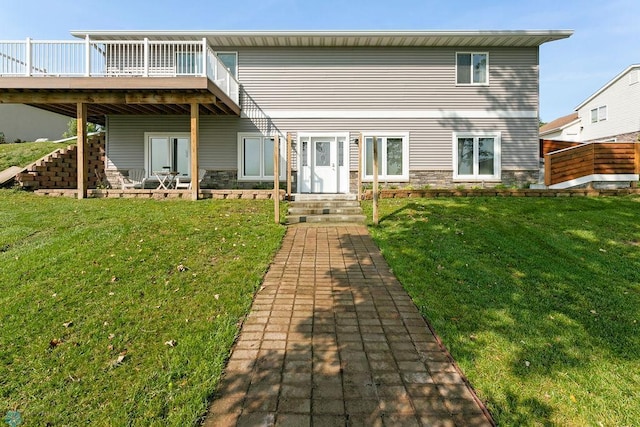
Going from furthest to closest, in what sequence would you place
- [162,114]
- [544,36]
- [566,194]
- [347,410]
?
1. [162,114]
2. [544,36]
3. [566,194]
4. [347,410]

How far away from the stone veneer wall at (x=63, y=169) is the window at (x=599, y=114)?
30.4 m

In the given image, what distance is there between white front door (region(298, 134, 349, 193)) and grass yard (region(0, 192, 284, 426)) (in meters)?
5.57

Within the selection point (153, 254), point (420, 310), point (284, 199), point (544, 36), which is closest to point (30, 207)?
point (153, 254)

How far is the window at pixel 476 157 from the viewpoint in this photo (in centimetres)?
1248

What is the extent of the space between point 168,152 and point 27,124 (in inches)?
657

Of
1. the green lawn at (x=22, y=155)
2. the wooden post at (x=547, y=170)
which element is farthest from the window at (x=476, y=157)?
the green lawn at (x=22, y=155)

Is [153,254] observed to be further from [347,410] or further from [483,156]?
[483,156]

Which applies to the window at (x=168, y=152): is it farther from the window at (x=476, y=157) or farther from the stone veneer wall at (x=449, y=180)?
the window at (x=476, y=157)

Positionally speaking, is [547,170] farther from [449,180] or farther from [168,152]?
[168,152]

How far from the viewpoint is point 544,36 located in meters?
11.5

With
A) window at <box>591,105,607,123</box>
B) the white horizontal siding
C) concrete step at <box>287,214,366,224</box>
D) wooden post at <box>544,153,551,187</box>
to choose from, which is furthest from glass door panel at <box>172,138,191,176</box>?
window at <box>591,105,607,123</box>

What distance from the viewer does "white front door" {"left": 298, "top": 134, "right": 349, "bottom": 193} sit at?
1238 cm

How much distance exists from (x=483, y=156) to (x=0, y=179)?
641 inches

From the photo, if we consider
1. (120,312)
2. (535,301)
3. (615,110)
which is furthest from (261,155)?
(615,110)
